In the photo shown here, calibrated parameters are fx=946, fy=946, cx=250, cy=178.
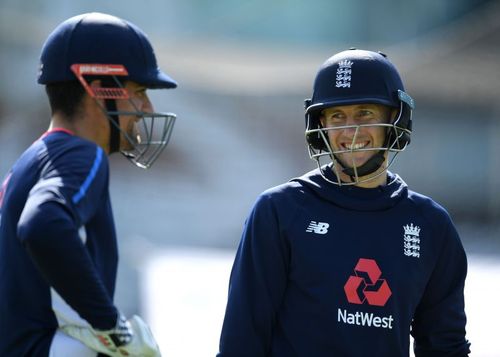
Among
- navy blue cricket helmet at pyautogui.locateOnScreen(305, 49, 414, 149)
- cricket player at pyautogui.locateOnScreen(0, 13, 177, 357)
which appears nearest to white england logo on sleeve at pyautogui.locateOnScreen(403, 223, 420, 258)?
navy blue cricket helmet at pyautogui.locateOnScreen(305, 49, 414, 149)

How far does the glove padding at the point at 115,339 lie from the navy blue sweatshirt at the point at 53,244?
42mm

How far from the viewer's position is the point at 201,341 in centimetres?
760

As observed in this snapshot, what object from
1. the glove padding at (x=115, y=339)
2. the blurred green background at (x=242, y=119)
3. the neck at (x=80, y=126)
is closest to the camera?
the glove padding at (x=115, y=339)

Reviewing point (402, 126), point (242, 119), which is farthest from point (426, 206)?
point (242, 119)

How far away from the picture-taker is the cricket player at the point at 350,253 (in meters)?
3.09

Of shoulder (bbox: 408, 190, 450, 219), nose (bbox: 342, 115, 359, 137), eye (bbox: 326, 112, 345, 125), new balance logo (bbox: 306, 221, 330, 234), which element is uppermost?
eye (bbox: 326, 112, 345, 125)

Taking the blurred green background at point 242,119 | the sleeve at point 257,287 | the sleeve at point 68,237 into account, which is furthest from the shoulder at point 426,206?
the blurred green background at point 242,119

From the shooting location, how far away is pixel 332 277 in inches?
122

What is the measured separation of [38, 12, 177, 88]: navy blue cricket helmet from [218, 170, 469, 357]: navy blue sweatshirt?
0.73 m

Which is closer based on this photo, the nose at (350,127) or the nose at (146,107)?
the nose at (350,127)

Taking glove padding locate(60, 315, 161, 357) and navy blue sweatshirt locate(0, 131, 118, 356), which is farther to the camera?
glove padding locate(60, 315, 161, 357)

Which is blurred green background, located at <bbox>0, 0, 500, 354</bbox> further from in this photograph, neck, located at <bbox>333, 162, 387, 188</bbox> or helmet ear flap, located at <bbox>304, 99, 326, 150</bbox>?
neck, located at <bbox>333, 162, 387, 188</bbox>

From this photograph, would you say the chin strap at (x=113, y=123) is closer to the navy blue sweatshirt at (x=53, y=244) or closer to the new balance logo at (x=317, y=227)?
the navy blue sweatshirt at (x=53, y=244)

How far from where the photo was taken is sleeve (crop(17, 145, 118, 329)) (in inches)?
111
